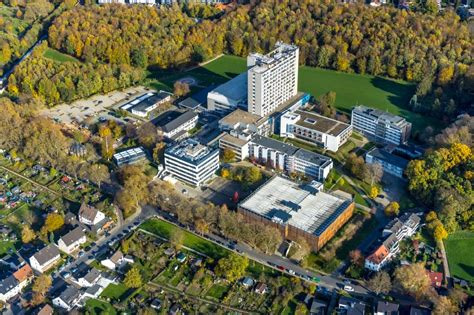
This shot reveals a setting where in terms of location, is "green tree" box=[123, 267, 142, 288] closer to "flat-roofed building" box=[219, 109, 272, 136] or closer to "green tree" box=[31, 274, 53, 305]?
"green tree" box=[31, 274, 53, 305]

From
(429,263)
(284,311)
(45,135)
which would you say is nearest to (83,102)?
(45,135)

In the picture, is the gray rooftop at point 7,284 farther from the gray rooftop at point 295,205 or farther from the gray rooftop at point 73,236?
the gray rooftop at point 295,205

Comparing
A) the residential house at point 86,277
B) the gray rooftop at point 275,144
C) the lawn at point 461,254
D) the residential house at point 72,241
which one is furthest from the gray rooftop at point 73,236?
the lawn at point 461,254

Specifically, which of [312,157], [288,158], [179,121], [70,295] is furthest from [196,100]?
[70,295]

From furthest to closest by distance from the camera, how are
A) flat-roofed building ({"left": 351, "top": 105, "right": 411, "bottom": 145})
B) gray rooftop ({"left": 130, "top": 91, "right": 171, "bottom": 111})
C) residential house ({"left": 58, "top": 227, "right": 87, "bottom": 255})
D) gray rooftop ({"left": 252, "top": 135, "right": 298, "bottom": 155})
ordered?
gray rooftop ({"left": 130, "top": 91, "right": 171, "bottom": 111}) → flat-roofed building ({"left": 351, "top": 105, "right": 411, "bottom": 145}) → gray rooftop ({"left": 252, "top": 135, "right": 298, "bottom": 155}) → residential house ({"left": 58, "top": 227, "right": 87, "bottom": 255})

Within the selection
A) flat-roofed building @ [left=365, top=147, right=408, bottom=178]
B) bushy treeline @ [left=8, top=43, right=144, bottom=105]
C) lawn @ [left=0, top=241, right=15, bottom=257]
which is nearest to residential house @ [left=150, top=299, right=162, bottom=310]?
lawn @ [left=0, top=241, right=15, bottom=257]
